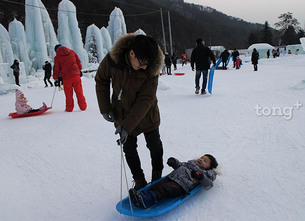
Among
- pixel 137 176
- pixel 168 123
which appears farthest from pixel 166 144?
pixel 137 176

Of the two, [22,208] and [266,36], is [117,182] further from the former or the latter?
[266,36]

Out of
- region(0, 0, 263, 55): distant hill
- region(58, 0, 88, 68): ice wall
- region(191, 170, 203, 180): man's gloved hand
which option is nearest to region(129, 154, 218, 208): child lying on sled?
region(191, 170, 203, 180): man's gloved hand

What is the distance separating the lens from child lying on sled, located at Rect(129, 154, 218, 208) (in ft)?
6.60

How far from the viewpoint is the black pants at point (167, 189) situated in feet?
6.75

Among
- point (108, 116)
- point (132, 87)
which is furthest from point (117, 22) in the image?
point (132, 87)

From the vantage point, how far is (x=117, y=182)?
8.72ft

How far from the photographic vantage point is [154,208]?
201 centimetres

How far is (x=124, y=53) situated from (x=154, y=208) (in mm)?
1311

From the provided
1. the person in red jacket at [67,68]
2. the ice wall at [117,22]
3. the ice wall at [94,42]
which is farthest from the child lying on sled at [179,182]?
the ice wall at [117,22]

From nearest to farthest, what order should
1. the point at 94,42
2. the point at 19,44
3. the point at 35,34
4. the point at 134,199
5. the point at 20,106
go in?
1. the point at 134,199
2. the point at 20,106
3. the point at 19,44
4. the point at 35,34
5. the point at 94,42

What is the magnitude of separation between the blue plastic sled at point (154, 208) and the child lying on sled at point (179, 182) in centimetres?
4

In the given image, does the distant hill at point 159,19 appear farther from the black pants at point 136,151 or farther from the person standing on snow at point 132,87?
the black pants at point 136,151

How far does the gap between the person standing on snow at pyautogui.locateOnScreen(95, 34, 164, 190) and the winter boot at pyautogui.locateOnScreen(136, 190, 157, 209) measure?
0.31 metres

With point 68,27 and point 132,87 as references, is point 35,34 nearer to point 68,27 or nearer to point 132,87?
→ point 68,27
